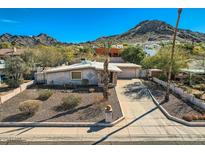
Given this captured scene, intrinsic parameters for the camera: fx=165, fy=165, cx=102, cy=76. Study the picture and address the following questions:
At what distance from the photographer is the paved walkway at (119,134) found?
845cm

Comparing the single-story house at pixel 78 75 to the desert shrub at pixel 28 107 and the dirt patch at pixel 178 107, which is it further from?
the desert shrub at pixel 28 107

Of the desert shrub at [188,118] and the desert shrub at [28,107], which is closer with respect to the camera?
the desert shrub at [188,118]

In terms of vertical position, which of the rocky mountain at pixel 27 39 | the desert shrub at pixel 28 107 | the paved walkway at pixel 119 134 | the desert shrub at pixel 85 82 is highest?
the rocky mountain at pixel 27 39

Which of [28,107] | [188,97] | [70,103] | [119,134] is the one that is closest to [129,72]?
[188,97]

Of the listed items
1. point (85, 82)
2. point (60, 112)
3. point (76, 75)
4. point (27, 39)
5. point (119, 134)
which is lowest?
point (119, 134)

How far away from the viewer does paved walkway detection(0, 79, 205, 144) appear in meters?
8.45

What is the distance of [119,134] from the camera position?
29.8 feet

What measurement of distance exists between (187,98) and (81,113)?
32.2 feet

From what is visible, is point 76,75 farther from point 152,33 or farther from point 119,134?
point 152,33

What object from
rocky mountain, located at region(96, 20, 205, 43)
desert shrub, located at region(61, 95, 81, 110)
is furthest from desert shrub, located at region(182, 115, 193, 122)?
rocky mountain, located at region(96, 20, 205, 43)

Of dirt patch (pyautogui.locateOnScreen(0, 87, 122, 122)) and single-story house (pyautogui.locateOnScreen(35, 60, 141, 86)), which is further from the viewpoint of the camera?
single-story house (pyautogui.locateOnScreen(35, 60, 141, 86))

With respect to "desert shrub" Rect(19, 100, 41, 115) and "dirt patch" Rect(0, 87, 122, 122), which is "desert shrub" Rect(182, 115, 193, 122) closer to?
"dirt patch" Rect(0, 87, 122, 122)

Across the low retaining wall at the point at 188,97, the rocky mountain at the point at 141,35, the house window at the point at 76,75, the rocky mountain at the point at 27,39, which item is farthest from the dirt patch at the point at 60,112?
the rocky mountain at the point at 27,39
